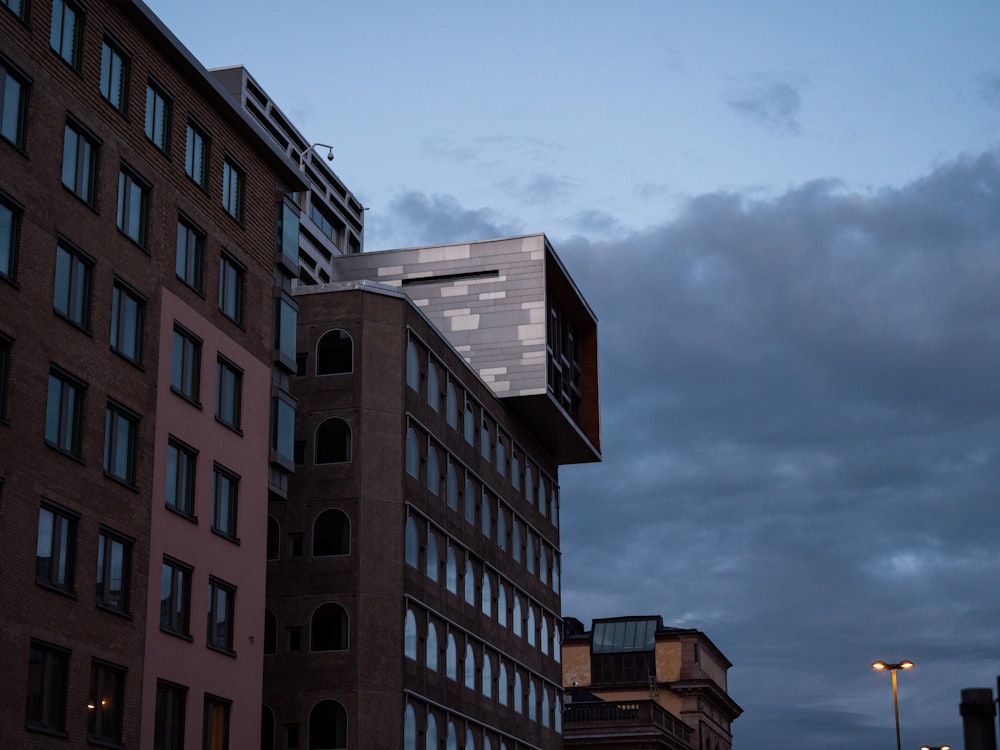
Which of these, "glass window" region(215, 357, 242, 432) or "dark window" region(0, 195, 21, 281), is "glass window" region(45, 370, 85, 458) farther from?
"glass window" region(215, 357, 242, 432)

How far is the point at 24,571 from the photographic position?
38.0 meters

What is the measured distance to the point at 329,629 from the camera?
58.5m

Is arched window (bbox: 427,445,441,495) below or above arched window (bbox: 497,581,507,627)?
above

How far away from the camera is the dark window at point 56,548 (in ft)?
128

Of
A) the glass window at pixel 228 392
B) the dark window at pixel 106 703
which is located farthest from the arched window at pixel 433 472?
the dark window at pixel 106 703

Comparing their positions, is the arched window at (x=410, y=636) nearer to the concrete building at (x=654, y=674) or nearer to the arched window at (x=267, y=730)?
the arched window at (x=267, y=730)

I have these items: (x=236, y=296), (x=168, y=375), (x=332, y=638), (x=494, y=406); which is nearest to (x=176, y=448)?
(x=168, y=375)

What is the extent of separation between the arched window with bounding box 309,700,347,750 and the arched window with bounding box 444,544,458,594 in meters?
9.95

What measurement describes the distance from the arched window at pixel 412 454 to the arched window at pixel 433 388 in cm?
258

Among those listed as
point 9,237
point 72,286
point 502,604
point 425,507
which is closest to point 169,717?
point 72,286

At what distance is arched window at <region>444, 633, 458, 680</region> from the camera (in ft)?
214

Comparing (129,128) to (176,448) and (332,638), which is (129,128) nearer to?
(176,448)

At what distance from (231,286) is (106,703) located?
14.6m

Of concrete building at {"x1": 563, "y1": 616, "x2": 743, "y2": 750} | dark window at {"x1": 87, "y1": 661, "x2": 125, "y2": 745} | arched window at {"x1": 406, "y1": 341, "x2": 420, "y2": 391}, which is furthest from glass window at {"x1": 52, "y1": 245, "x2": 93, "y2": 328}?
concrete building at {"x1": 563, "y1": 616, "x2": 743, "y2": 750}
